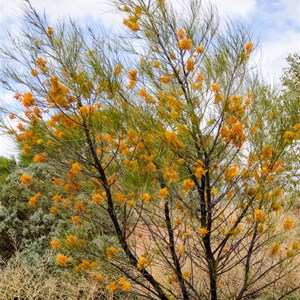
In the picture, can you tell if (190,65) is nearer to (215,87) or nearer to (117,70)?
(215,87)

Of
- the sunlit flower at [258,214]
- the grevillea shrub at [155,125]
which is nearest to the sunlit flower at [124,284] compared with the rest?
the grevillea shrub at [155,125]

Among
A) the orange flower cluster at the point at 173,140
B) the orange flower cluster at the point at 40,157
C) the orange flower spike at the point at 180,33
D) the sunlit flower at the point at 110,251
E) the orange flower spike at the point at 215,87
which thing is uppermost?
the orange flower spike at the point at 180,33

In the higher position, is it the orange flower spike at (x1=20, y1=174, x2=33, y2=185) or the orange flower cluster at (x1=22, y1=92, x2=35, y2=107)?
the orange flower cluster at (x1=22, y1=92, x2=35, y2=107)

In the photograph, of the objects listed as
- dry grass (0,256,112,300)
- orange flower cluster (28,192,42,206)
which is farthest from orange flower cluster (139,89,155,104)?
dry grass (0,256,112,300)

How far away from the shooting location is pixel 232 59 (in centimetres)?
320

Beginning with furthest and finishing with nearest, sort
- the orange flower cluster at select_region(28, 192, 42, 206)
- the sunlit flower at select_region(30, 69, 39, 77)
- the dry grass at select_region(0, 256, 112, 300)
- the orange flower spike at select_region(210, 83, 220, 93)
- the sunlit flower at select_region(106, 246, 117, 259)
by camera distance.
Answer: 1. the dry grass at select_region(0, 256, 112, 300)
2. the orange flower cluster at select_region(28, 192, 42, 206)
3. the sunlit flower at select_region(106, 246, 117, 259)
4. the sunlit flower at select_region(30, 69, 39, 77)
5. the orange flower spike at select_region(210, 83, 220, 93)

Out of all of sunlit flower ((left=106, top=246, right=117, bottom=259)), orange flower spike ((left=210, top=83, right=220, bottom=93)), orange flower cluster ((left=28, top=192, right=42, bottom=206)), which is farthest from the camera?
orange flower cluster ((left=28, top=192, right=42, bottom=206))

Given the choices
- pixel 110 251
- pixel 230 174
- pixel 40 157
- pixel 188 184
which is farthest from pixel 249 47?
pixel 110 251

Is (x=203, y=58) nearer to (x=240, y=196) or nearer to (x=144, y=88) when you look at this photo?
(x=144, y=88)

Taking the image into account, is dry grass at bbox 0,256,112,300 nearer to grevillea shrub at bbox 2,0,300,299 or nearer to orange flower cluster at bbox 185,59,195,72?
grevillea shrub at bbox 2,0,300,299

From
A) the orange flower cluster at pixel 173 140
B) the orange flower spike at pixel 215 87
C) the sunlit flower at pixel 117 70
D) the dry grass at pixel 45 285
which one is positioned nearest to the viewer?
the orange flower cluster at pixel 173 140

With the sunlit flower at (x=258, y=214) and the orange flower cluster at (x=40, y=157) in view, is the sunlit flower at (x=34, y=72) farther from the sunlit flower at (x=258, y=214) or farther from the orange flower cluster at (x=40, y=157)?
the sunlit flower at (x=258, y=214)

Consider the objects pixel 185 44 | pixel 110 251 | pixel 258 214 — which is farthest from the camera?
pixel 110 251

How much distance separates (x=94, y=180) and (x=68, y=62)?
1.00 m
